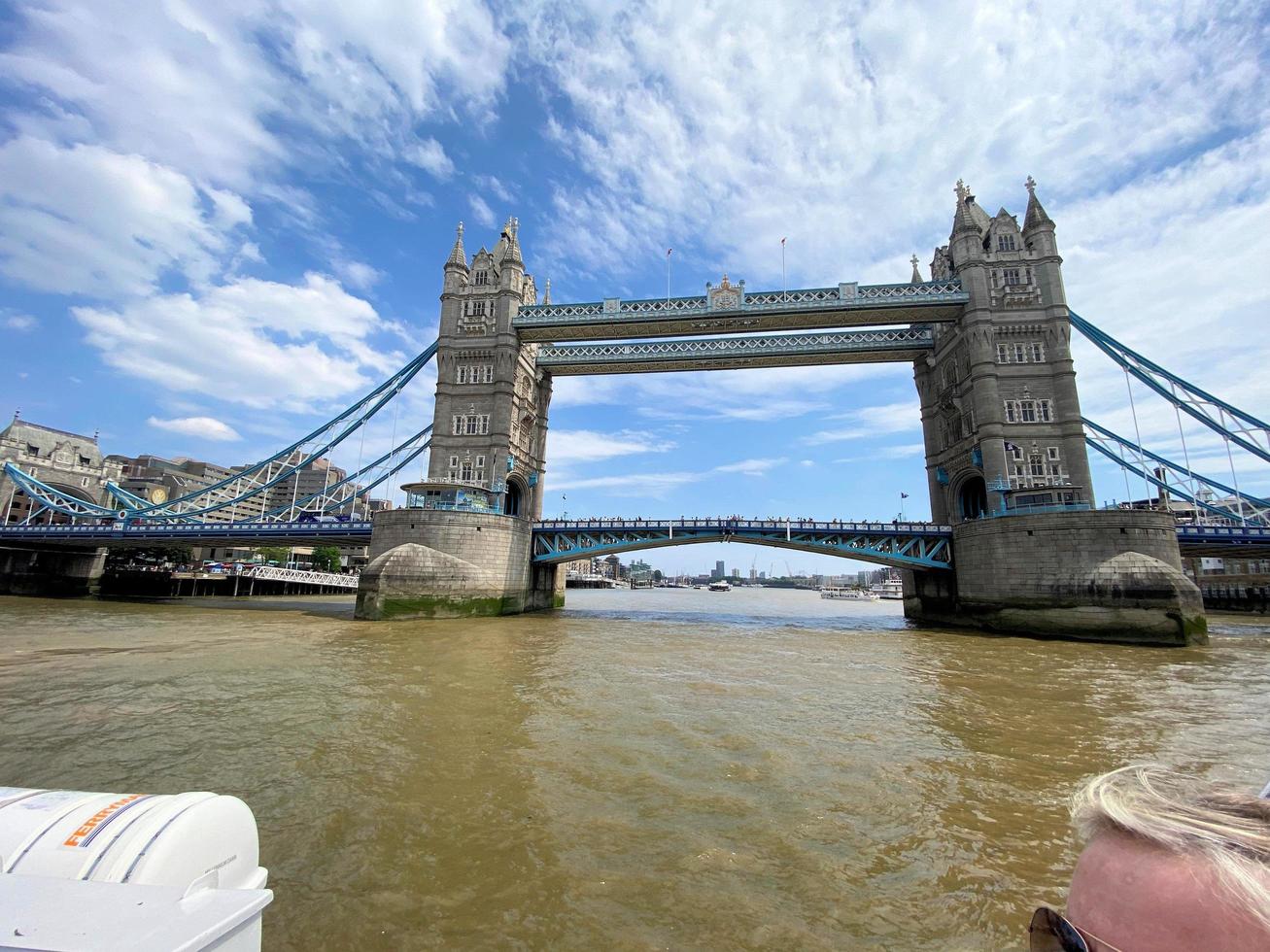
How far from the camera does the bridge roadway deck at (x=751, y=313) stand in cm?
3284

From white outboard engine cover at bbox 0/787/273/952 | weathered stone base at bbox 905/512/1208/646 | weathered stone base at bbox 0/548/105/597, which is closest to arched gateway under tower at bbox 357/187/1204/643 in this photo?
weathered stone base at bbox 905/512/1208/646

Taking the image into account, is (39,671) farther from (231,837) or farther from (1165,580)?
(1165,580)

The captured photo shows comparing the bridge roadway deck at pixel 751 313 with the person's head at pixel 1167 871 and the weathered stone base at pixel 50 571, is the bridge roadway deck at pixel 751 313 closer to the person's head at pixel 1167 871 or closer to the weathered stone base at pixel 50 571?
the person's head at pixel 1167 871

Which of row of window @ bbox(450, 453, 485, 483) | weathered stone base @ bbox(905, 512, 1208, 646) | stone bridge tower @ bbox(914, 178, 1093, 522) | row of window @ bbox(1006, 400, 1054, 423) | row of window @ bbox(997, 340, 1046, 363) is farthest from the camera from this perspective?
row of window @ bbox(450, 453, 485, 483)

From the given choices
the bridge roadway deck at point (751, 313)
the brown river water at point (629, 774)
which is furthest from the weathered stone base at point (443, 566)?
the bridge roadway deck at point (751, 313)

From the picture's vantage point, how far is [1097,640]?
22344 mm

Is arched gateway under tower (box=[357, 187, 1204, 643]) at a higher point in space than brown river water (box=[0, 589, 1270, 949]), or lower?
higher

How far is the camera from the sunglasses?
116 cm

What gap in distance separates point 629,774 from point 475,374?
1320 inches

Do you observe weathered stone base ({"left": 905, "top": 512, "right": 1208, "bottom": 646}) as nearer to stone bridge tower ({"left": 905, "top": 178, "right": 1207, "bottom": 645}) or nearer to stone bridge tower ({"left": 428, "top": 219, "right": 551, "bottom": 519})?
stone bridge tower ({"left": 905, "top": 178, "right": 1207, "bottom": 645})

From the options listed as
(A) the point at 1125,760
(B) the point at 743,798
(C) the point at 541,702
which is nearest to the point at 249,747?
(C) the point at 541,702

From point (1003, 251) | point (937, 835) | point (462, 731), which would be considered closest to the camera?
point (937, 835)

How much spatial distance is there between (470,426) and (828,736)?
3176 centimetres

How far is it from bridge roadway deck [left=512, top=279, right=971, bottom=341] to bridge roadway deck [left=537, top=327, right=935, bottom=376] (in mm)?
1044
